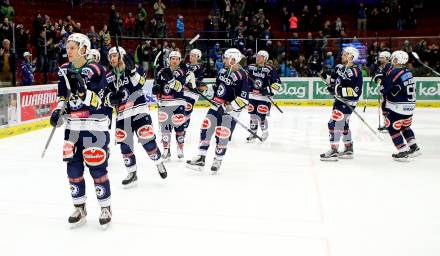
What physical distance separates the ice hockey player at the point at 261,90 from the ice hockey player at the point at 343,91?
1656 millimetres

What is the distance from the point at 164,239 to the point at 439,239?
2.11 metres

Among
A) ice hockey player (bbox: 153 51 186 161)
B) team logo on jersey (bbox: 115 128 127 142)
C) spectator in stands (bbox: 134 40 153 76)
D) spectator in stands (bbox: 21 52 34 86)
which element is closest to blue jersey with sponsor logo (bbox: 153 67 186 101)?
ice hockey player (bbox: 153 51 186 161)

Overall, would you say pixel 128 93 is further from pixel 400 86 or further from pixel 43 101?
pixel 43 101

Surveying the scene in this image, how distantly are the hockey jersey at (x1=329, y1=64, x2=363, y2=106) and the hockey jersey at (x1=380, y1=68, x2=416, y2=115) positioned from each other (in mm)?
443

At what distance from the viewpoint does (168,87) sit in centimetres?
662

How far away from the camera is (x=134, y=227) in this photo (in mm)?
4098

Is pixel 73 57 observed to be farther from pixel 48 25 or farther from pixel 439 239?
pixel 48 25

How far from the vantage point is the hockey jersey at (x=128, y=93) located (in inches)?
210

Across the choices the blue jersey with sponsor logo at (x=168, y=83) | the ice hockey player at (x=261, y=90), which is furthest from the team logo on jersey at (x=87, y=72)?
the ice hockey player at (x=261, y=90)

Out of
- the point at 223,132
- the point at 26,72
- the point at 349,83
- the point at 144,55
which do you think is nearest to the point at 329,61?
the point at 144,55

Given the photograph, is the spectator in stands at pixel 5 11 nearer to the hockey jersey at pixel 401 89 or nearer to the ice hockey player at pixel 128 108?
the ice hockey player at pixel 128 108

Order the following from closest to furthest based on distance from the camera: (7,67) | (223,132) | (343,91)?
(223,132)
(343,91)
(7,67)

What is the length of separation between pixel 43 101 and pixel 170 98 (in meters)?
4.08

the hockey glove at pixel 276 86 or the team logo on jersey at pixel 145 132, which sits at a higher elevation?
the hockey glove at pixel 276 86
